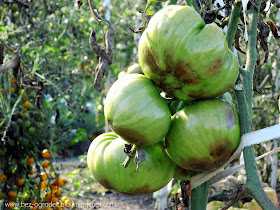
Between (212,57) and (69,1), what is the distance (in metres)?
3.17

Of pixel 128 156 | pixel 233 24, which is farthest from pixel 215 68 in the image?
pixel 128 156

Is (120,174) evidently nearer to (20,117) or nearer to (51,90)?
(20,117)

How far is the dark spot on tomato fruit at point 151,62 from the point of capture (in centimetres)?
76

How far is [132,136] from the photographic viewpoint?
0.77 m

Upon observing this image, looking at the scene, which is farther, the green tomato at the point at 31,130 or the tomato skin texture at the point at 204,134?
the green tomato at the point at 31,130

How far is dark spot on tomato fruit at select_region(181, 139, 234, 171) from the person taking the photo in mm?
769

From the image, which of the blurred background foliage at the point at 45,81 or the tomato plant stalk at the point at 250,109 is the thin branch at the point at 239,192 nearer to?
the tomato plant stalk at the point at 250,109

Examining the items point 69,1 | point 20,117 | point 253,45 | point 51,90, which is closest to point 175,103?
point 253,45

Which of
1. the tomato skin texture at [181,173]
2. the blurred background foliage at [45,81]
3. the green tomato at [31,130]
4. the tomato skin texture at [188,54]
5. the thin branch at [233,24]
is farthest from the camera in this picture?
the green tomato at [31,130]

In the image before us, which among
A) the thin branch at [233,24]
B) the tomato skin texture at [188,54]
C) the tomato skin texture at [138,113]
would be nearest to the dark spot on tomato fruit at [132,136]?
the tomato skin texture at [138,113]

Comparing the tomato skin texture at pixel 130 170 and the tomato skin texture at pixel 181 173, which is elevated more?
the tomato skin texture at pixel 130 170

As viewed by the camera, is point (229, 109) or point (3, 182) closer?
point (229, 109)

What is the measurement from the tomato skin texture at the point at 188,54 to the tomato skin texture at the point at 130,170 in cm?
18

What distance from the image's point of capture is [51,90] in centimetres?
313
